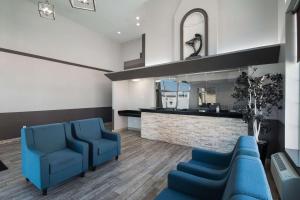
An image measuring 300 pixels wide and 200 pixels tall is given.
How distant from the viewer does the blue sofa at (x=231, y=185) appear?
0.77 metres

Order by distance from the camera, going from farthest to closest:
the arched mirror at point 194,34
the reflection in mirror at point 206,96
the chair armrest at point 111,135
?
the reflection in mirror at point 206,96 < the arched mirror at point 194,34 < the chair armrest at point 111,135

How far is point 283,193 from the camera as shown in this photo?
1.97 m

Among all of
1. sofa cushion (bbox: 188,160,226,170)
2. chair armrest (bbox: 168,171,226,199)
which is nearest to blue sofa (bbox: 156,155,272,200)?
chair armrest (bbox: 168,171,226,199)

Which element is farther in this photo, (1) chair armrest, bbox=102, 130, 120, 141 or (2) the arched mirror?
(2) the arched mirror

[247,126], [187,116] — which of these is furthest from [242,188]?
[187,116]

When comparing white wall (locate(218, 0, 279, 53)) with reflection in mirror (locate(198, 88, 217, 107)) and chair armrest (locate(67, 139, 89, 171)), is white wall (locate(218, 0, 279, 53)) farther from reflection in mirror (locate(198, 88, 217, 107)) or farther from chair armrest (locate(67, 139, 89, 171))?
chair armrest (locate(67, 139, 89, 171))

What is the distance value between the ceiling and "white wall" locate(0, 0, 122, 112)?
1.21 ft

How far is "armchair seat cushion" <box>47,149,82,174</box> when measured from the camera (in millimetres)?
2357

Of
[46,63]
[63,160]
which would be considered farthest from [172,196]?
[46,63]

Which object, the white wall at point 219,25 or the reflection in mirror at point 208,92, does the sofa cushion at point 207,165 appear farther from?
the white wall at point 219,25

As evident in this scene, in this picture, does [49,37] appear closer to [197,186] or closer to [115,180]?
[115,180]

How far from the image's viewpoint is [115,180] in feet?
8.92

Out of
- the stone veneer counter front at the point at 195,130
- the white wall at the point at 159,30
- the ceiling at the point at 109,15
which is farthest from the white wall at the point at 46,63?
the stone veneer counter front at the point at 195,130

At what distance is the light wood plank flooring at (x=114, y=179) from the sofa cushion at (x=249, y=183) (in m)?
1.69
